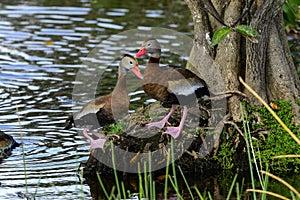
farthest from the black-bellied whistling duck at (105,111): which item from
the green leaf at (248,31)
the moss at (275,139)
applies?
the green leaf at (248,31)

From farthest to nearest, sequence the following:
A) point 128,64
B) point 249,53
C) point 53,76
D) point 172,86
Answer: point 53,76 → point 128,64 → point 249,53 → point 172,86

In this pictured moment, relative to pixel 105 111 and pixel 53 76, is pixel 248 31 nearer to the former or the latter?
pixel 105 111

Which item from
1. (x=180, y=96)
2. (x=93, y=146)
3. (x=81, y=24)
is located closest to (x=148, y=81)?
(x=180, y=96)

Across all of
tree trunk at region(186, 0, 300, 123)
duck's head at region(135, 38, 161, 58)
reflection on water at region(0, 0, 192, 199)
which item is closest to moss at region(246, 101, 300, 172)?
tree trunk at region(186, 0, 300, 123)

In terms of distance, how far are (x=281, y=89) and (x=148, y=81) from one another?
1.45 m

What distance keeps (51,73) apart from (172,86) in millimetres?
4609

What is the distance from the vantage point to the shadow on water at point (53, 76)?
7418 millimetres

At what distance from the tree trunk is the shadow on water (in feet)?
3.52

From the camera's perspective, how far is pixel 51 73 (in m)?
11.7

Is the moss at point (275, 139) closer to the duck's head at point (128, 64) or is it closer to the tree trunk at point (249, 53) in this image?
the tree trunk at point (249, 53)

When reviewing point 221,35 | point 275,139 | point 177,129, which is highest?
point 221,35

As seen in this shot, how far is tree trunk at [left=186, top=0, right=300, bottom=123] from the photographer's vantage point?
7.60 metres

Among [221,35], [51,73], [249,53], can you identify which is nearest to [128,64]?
[249,53]

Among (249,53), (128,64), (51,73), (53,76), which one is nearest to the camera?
(249,53)
